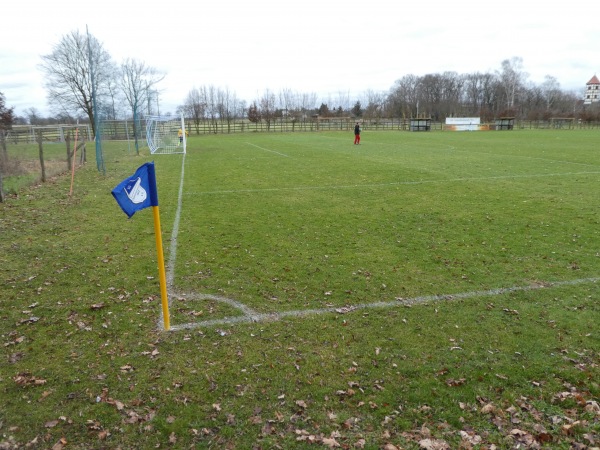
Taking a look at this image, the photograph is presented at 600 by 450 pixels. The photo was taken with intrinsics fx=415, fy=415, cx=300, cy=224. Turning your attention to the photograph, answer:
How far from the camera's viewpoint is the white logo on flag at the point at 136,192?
173 inches

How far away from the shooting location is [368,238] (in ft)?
28.0

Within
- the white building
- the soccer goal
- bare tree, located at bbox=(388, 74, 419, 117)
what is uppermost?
the white building

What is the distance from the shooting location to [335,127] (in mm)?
72125

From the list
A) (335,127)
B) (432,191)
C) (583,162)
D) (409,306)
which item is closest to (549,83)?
(335,127)

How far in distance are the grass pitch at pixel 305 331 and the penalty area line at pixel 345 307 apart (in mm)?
34

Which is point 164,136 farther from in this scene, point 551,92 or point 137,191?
point 551,92

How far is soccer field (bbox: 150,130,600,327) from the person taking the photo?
6.01 m

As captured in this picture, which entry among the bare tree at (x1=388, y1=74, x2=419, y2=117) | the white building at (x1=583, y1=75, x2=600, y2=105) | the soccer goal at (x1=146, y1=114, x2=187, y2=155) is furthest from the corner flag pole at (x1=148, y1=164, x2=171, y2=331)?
the white building at (x1=583, y1=75, x2=600, y2=105)

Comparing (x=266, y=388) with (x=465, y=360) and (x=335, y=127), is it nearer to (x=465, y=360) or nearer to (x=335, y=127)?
(x=465, y=360)

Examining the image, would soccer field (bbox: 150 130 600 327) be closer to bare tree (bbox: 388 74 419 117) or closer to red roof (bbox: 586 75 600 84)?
bare tree (bbox: 388 74 419 117)

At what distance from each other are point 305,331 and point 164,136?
1355 inches

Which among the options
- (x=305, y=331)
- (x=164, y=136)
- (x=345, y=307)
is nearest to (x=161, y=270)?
(x=305, y=331)

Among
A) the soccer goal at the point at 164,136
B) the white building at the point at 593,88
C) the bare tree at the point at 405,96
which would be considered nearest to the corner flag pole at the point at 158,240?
the soccer goal at the point at 164,136

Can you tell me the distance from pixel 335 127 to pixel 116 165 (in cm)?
5396
